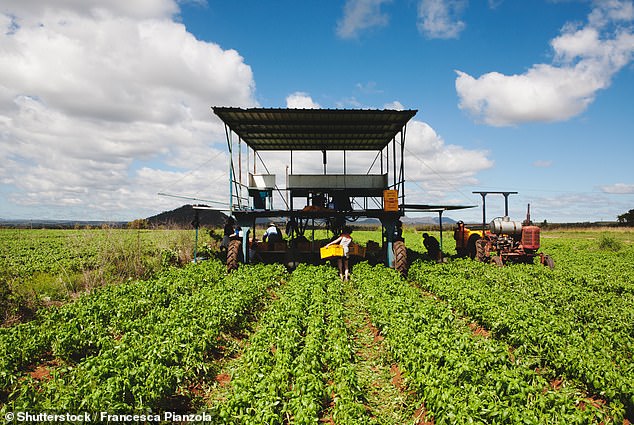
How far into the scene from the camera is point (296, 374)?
19.0 ft

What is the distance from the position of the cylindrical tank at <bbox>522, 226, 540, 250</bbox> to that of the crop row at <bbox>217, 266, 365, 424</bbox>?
10.8m

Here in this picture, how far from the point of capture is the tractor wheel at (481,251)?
16928 mm

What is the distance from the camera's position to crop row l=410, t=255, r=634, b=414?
5719 millimetres

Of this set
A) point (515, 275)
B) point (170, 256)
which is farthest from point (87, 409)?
point (170, 256)

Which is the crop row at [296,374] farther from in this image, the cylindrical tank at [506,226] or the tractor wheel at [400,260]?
the cylindrical tank at [506,226]

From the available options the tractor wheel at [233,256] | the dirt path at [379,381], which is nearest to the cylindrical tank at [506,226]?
the dirt path at [379,381]

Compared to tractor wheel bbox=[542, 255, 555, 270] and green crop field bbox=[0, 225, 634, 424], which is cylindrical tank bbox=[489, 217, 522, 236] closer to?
tractor wheel bbox=[542, 255, 555, 270]

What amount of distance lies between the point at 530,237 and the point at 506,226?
3.27ft

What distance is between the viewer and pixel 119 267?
14.9 metres

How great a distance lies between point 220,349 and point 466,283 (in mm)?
7772

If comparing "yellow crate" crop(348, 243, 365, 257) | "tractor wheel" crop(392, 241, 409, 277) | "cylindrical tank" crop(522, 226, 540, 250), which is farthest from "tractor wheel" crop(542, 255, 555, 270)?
"yellow crate" crop(348, 243, 365, 257)

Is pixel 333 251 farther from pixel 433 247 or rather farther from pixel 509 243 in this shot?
pixel 509 243

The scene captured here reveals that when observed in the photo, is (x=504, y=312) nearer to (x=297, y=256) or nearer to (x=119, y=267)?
(x=297, y=256)

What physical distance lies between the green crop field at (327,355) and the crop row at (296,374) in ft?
0.10
